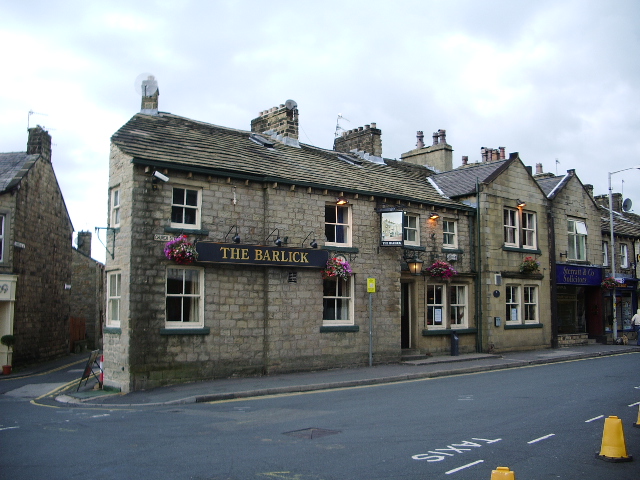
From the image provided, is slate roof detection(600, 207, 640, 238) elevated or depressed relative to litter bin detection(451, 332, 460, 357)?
elevated

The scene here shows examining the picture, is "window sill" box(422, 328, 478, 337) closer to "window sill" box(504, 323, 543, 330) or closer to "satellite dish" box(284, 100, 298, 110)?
"window sill" box(504, 323, 543, 330)

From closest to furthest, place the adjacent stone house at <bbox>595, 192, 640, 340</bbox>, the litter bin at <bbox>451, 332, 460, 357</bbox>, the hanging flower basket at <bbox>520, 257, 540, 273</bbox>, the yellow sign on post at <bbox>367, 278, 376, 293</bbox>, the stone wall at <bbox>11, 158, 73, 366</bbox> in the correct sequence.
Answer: the yellow sign on post at <bbox>367, 278, 376, 293</bbox> → the litter bin at <bbox>451, 332, 460, 357</bbox> → the stone wall at <bbox>11, 158, 73, 366</bbox> → the hanging flower basket at <bbox>520, 257, 540, 273</bbox> → the adjacent stone house at <bbox>595, 192, 640, 340</bbox>

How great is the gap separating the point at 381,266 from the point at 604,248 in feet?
59.2

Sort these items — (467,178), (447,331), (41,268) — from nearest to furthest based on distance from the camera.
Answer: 1. (447,331)
2. (467,178)
3. (41,268)

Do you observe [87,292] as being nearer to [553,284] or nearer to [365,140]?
[365,140]

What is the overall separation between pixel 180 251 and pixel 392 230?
25.0 feet

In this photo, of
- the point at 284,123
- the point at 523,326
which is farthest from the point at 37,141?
the point at 523,326

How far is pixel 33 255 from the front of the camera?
24.6m

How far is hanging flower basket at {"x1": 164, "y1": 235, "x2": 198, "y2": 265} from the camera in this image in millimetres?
15328

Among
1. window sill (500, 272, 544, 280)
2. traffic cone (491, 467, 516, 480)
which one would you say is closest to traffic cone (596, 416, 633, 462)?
traffic cone (491, 467, 516, 480)

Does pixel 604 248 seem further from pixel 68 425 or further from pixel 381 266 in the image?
pixel 68 425

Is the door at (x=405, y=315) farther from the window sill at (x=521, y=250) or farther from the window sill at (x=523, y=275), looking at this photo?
the window sill at (x=521, y=250)

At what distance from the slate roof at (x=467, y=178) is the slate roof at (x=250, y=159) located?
0.81 meters

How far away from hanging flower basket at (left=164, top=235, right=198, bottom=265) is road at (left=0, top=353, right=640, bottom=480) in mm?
4013
